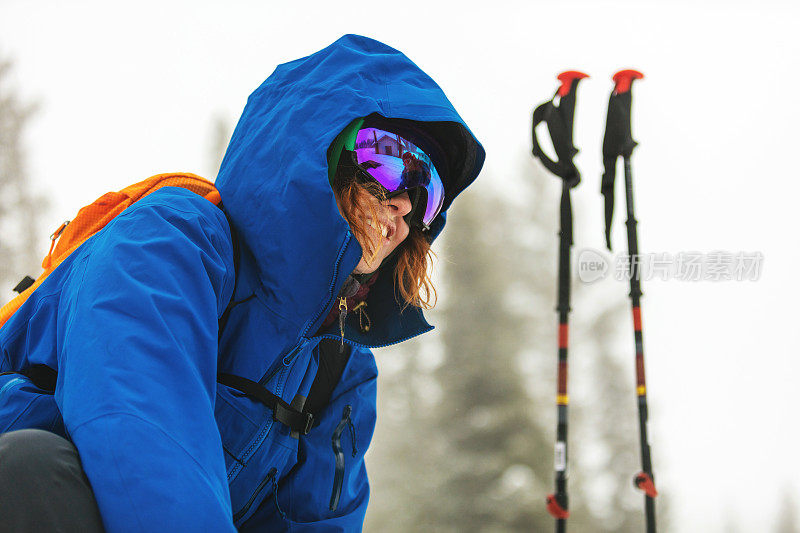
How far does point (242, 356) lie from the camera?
150cm

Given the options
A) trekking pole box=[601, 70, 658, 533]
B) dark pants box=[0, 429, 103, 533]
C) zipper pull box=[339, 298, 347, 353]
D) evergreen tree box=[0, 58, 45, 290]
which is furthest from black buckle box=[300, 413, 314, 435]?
evergreen tree box=[0, 58, 45, 290]

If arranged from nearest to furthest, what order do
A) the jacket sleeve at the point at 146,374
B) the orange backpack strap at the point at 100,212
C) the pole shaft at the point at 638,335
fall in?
the jacket sleeve at the point at 146,374 → the orange backpack strap at the point at 100,212 → the pole shaft at the point at 638,335

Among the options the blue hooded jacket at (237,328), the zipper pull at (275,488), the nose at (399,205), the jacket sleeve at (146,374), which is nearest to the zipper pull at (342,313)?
the blue hooded jacket at (237,328)

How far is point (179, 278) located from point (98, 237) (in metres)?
0.22

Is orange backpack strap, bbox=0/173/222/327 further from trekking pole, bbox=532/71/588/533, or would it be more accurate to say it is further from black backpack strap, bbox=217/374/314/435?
trekking pole, bbox=532/71/588/533

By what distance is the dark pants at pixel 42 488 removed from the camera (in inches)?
31.5

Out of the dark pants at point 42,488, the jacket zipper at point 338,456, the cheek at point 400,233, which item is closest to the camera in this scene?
the dark pants at point 42,488

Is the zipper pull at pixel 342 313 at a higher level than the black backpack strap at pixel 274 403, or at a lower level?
higher

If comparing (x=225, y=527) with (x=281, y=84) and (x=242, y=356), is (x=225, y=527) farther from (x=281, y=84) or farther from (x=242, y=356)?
(x=281, y=84)

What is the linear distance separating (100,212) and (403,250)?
3.24 ft

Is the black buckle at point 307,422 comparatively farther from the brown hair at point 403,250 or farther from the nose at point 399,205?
the nose at point 399,205

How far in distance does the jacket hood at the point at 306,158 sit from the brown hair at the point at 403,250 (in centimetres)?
22

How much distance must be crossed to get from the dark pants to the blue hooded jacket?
2 centimetres

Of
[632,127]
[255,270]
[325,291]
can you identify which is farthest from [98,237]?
[632,127]
